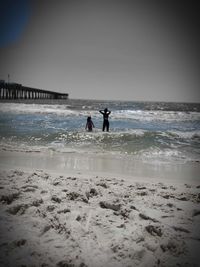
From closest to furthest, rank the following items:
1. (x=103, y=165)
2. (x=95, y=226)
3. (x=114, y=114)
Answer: (x=95, y=226)
(x=103, y=165)
(x=114, y=114)

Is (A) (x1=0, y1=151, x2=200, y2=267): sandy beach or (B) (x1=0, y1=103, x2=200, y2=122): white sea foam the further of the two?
(B) (x1=0, y1=103, x2=200, y2=122): white sea foam

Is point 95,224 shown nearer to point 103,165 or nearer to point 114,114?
point 103,165

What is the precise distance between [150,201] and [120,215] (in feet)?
2.55

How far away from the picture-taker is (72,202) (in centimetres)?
372

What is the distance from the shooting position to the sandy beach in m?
2.66

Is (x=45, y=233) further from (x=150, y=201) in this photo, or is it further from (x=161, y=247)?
(x=150, y=201)

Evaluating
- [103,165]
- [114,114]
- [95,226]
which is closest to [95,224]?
[95,226]

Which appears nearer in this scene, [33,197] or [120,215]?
[120,215]

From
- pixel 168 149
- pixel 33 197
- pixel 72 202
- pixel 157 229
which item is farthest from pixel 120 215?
pixel 168 149

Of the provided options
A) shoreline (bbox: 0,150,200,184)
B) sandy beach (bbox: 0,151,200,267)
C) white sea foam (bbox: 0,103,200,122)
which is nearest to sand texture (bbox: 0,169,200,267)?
sandy beach (bbox: 0,151,200,267)

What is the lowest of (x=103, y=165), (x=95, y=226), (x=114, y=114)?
(x=103, y=165)

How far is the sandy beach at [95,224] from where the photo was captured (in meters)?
2.66

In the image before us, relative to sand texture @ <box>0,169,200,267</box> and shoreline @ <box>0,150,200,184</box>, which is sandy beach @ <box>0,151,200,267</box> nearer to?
sand texture @ <box>0,169,200,267</box>

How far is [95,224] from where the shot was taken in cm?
316
